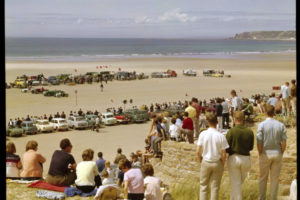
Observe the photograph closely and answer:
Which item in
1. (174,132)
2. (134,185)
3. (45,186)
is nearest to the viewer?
(134,185)

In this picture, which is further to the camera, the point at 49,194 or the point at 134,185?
the point at 49,194

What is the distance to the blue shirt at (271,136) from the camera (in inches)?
299

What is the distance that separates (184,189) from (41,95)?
3129 cm

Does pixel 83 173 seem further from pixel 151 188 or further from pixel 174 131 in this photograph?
pixel 174 131

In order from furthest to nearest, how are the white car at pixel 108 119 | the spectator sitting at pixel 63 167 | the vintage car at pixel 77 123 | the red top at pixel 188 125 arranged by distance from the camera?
the white car at pixel 108 119
the vintage car at pixel 77 123
the red top at pixel 188 125
the spectator sitting at pixel 63 167

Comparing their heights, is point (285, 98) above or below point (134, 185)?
above

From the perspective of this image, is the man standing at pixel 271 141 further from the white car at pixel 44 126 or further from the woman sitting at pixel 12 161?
the white car at pixel 44 126

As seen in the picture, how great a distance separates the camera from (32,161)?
9.31 meters

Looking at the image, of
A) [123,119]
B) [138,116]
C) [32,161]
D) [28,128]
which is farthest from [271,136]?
[123,119]

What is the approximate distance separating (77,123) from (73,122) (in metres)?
0.38

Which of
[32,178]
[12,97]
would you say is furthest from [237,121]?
[12,97]

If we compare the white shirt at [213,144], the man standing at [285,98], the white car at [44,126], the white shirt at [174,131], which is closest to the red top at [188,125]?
the white shirt at [174,131]

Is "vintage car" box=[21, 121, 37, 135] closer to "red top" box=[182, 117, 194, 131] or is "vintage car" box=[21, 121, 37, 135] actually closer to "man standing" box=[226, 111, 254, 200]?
"red top" box=[182, 117, 194, 131]

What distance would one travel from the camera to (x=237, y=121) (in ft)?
24.6
